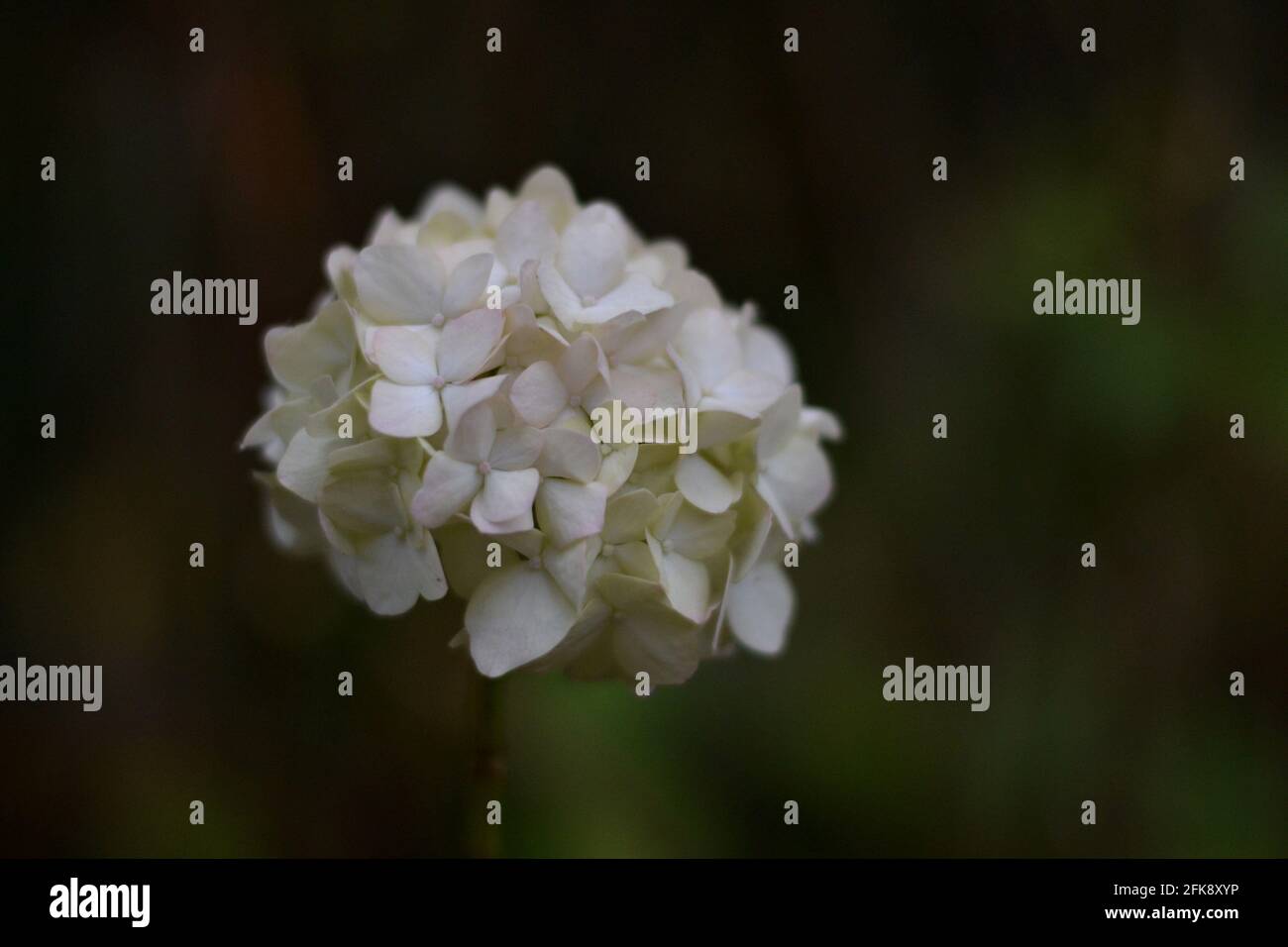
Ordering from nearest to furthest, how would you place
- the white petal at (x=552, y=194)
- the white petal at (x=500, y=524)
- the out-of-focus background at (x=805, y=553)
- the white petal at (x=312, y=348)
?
1. the white petal at (x=500, y=524)
2. the white petal at (x=312, y=348)
3. the white petal at (x=552, y=194)
4. the out-of-focus background at (x=805, y=553)

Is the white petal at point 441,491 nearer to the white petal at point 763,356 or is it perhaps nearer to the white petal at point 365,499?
→ the white petal at point 365,499

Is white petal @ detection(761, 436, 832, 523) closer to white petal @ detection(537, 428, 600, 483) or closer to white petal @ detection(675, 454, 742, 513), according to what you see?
white petal @ detection(675, 454, 742, 513)

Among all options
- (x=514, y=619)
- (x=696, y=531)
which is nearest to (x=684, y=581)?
(x=696, y=531)

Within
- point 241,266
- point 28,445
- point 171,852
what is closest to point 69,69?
point 241,266

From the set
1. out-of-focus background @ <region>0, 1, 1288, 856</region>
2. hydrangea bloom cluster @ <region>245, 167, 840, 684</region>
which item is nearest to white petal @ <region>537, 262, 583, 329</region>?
hydrangea bloom cluster @ <region>245, 167, 840, 684</region>

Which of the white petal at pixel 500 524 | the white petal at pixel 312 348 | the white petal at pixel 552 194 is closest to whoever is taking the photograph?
the white petal at pixel 500 524

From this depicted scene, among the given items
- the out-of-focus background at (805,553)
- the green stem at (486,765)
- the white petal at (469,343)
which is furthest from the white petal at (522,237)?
the out-of-focus background at (805,553)

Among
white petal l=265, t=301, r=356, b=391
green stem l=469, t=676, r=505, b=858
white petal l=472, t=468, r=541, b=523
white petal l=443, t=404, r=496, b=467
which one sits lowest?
green stem l=469, t=676, r=505, b=858

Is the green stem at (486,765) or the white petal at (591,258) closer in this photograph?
the white petal at (591,258)
